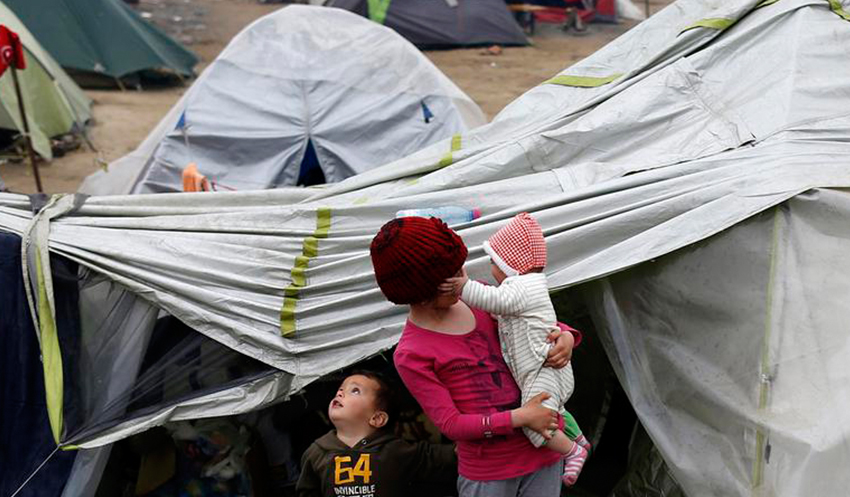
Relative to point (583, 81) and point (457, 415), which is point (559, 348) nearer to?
point (457, 415)

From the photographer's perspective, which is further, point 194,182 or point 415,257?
point 194,182

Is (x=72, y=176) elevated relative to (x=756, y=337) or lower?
lower

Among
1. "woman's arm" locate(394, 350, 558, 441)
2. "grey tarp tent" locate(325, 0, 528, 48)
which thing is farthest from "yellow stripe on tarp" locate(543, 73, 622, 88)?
"grey tarp tent" locate(325, 0, 528, 48)

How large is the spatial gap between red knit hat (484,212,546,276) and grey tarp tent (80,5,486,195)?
3.83 metres

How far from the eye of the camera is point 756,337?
8.66ft

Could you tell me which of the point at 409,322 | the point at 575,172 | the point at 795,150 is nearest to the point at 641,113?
the point at 575,172

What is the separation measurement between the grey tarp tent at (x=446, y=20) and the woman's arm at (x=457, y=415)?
11.0 metres

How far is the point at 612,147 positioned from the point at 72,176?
6621 mm

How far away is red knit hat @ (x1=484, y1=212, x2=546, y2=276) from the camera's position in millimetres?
2482

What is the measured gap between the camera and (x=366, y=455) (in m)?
2.83

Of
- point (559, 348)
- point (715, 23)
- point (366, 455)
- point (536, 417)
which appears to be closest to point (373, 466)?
point (366, 455)

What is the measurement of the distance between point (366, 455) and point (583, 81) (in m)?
1.93

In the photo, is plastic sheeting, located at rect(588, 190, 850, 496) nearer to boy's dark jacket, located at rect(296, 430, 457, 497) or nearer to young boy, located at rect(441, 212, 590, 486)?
young boy, located at rect(441, 212, 590, 486)

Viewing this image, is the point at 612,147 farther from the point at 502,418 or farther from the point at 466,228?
the point at 502,418
